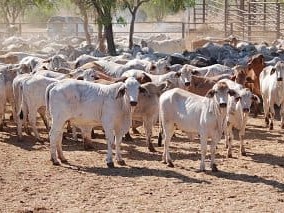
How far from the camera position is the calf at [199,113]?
29.1 feet

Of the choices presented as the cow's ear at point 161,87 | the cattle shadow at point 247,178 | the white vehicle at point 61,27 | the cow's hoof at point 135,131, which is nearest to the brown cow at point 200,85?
the cow's hoof at point 135,131

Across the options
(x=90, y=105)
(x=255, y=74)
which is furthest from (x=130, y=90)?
(x=255, y=74)

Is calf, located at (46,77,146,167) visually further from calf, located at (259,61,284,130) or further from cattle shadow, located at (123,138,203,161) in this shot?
calf, located at (259,61,284,130)

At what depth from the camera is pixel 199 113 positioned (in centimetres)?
905

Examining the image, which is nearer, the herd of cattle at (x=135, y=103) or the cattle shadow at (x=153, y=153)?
the herd of cattle at (x=135, y=103)

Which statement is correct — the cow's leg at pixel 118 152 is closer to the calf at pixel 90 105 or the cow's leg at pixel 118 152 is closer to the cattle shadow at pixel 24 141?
the calf at pixel 90 105

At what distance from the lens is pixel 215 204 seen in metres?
7.37

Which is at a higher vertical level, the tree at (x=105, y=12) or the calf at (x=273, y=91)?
the tree at (x=105, y=12)

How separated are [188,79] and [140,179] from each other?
4310mm

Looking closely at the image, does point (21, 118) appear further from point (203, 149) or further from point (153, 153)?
point (203, 149)

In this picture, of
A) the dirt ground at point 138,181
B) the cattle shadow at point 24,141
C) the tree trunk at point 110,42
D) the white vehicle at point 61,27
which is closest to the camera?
the dirt ground at point 138,181

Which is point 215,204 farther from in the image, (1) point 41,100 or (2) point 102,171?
(1) point 41,100

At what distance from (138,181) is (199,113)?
1445mm

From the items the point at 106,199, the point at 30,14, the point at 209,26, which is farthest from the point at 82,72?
the point at 30,14
